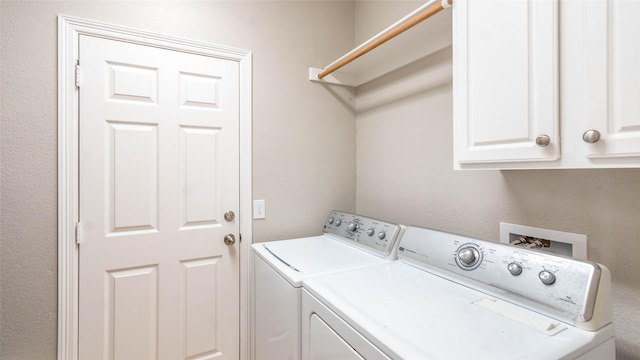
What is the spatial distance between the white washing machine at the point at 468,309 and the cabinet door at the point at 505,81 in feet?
1.10

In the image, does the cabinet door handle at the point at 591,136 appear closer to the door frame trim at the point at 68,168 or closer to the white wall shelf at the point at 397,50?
the white wall shelf at the point at 397,50

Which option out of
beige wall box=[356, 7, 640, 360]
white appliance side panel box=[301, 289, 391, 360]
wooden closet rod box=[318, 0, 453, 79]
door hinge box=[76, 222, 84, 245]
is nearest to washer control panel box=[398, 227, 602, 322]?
beige wall box=[356, 7, 640, 360]

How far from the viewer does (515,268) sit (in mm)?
956

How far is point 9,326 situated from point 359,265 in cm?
Result: 160

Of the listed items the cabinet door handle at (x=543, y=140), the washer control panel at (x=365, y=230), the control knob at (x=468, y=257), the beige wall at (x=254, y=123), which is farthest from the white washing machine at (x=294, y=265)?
the cabinet door handle at (x=543, y=140)

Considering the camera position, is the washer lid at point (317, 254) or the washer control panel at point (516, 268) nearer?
the washer control panel at point (516, 268)

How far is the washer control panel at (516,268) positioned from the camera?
0.80m

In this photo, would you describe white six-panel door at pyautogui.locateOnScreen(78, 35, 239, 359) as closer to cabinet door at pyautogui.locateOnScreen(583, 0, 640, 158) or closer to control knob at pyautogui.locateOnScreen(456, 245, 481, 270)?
control knob at pyautogui.locateOnScreen(456, 245, 481, 270)

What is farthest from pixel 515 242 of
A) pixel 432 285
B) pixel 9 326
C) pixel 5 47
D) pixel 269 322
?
pixel 5 47

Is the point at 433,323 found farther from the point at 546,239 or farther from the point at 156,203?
the point at 156,203

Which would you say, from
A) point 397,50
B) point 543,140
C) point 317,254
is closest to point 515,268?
point 543,140

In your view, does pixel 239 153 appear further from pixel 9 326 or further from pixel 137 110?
pixel 9 326

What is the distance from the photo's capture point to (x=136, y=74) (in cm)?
158

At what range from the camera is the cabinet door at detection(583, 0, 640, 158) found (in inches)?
26.7
